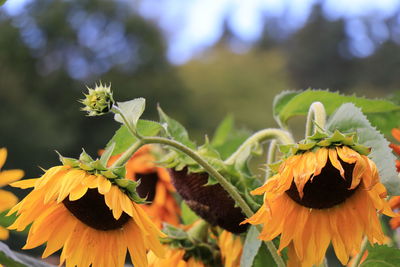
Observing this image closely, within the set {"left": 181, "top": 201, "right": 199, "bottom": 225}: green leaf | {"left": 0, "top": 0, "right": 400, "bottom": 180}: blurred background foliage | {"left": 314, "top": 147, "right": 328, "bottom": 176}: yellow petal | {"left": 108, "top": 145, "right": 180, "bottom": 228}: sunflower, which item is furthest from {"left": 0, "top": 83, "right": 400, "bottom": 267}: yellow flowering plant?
{"left": 0, "top": 0, "right": 400, "bottom": 180}: blurred background foliage

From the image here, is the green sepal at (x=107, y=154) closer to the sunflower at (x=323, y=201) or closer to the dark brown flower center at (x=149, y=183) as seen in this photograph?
the sunflower at (x=323, y=201)

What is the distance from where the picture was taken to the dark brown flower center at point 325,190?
17.4 inches

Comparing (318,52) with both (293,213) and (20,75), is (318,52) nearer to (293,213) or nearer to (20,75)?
(20,75)

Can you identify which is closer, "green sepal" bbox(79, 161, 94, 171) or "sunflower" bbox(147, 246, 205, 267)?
"green sepal" bbox(79, 161, 94, 171)

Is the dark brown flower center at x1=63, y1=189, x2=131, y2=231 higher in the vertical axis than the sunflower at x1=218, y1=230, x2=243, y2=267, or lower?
higher

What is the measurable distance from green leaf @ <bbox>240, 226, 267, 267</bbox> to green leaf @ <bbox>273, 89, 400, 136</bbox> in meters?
0.12

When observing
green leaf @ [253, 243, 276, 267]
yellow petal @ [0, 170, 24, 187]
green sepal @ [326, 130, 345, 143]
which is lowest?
green leaf @ [253, 243, 276, 267]

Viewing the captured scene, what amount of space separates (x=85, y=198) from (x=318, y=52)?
45.8ft

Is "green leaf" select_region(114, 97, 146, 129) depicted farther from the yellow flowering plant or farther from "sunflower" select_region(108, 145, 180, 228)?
"sunflower" select_region(108, 145, 180, 228)

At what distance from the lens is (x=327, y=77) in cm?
1300

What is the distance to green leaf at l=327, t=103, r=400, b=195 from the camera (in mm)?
430

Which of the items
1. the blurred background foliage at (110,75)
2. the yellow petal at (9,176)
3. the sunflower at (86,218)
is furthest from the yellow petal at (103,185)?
the blurred background foliage at (110,75)

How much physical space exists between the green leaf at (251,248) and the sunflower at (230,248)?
6 cm

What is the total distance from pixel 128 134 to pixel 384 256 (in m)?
0.21
